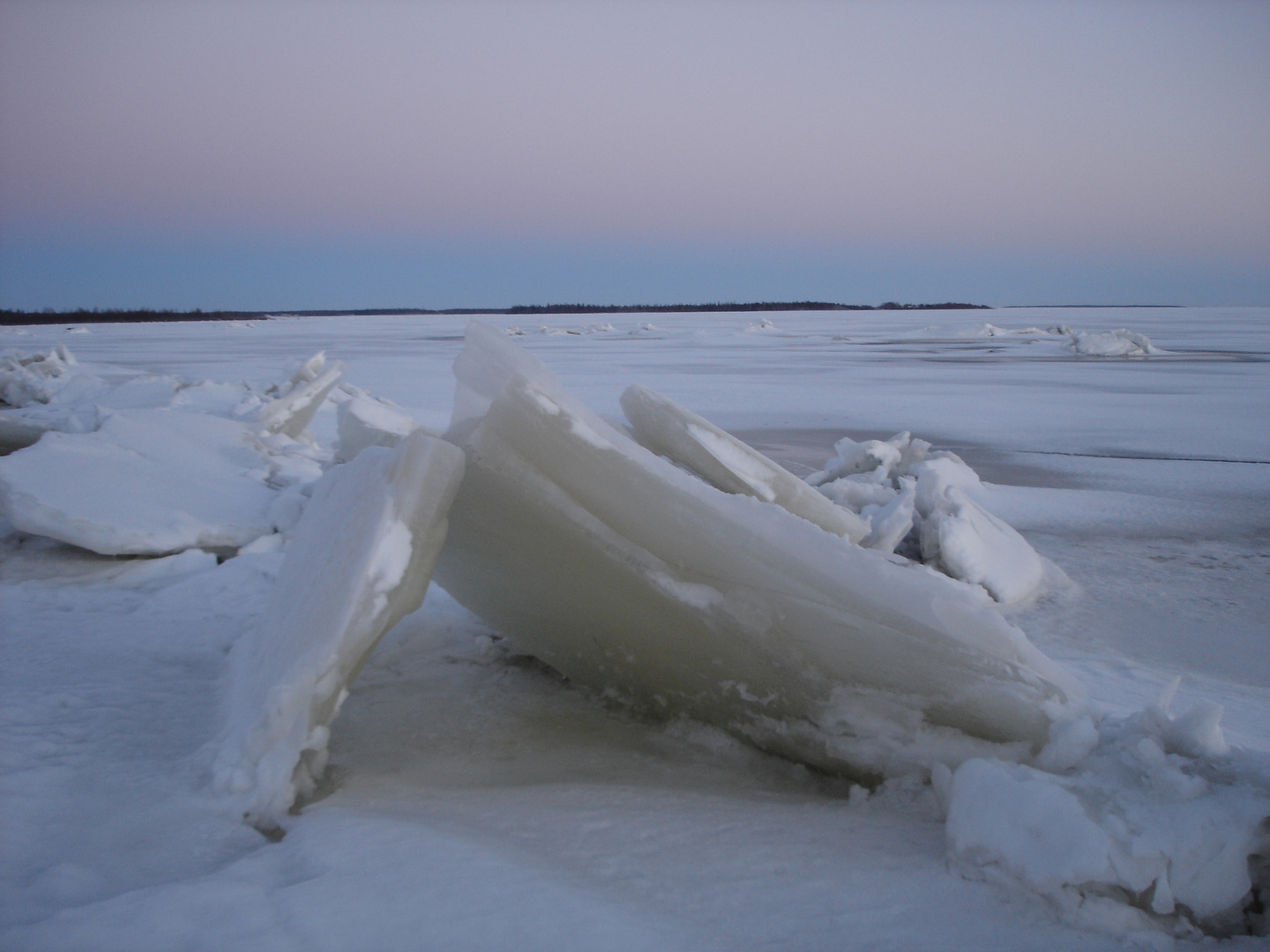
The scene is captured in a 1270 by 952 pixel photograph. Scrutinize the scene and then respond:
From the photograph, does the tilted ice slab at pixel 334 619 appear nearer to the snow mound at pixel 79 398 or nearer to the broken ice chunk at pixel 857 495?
the broken ice chunk at pixel 857 495

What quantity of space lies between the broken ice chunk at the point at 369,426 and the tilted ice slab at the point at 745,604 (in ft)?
3.62

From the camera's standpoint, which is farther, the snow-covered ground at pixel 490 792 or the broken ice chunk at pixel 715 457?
the broken ice chunk at pixel 715 457

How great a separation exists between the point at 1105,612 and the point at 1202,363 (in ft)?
51.0

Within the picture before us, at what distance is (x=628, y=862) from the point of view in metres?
1.67

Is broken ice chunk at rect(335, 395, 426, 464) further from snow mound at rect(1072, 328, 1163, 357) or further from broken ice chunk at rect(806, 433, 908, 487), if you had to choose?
snow mound at rect(1072, 328, 1163, 357)

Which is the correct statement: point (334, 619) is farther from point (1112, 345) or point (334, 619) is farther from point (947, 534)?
point (1112, 345)

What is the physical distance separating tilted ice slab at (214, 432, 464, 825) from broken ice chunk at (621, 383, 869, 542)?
131 centimetres

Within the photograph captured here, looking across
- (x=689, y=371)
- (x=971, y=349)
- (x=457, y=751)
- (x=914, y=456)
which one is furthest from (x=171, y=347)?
(x=457, y=751)

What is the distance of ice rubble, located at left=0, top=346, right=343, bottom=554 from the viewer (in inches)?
145

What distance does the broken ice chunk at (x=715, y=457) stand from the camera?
10.5ft

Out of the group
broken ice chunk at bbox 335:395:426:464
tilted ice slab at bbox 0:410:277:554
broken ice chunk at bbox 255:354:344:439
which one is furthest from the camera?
broken ice chunk at bbox 255:354:344:439

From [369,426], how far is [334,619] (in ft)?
5.78

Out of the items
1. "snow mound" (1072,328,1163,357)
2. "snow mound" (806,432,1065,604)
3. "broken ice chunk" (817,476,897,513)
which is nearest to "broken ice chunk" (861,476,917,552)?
"snow mound" (806,432,1065,604)

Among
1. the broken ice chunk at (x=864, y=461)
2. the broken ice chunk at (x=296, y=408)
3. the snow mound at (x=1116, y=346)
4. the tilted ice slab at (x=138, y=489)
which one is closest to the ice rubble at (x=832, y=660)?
the tilted ice slab at (x=138, y=489)
